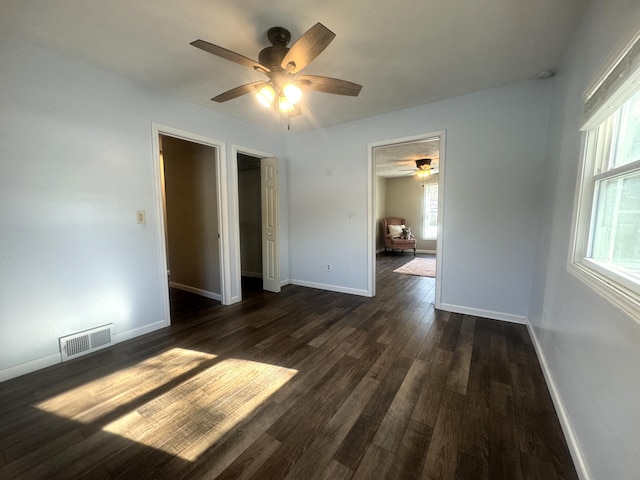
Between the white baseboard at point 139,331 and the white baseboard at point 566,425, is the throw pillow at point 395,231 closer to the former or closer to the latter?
the white baseboard at point 566,425

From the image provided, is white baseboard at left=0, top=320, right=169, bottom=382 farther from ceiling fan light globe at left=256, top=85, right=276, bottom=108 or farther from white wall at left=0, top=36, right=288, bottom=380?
ceiling fan light globe at left=256, top=85, right=276, bottom=108

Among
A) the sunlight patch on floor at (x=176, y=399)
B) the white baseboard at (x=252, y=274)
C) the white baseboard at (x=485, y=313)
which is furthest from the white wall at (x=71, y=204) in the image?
the white baseboard at (x=485, y=313)

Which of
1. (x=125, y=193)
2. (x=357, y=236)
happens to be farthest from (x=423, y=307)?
(x=125, y=193)

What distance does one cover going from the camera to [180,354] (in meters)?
2.29

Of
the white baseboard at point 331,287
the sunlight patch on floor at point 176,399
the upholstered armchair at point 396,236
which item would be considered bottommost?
the sunlight patch on floor at point 176,399

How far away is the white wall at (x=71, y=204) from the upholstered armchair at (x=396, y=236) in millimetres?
6103

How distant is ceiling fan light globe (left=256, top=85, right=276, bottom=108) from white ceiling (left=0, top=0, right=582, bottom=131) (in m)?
0.36

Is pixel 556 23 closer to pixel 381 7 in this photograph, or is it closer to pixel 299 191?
pixel 381 7

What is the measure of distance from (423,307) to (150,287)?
3.24 m

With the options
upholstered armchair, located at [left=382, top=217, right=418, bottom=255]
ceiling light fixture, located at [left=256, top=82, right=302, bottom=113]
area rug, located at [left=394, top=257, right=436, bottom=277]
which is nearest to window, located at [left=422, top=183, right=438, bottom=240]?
upholstered armchair, located at [left=382, top=217, right=418, bottom=255]

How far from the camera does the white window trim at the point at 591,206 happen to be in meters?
1.00

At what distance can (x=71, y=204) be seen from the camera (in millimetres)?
2176

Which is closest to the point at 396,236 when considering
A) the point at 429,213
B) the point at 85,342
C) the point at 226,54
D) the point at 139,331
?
the point at 429,213

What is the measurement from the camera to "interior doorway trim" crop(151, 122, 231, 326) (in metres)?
2.73
